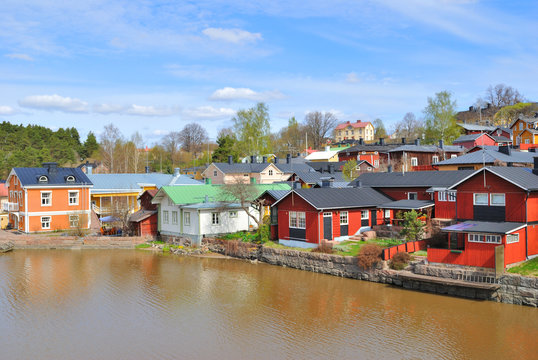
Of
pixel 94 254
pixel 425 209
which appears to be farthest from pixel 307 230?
pixel 94 254

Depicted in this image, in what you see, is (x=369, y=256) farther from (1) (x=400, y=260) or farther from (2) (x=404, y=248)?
(2) (x=404, y=248)

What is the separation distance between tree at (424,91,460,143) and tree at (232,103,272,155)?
77.7 feet

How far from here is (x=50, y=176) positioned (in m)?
42.9

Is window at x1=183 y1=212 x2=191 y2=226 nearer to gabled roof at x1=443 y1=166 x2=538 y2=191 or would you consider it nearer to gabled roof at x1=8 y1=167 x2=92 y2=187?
gabled roof at x1=8 y1=167 x2=92 y2=187

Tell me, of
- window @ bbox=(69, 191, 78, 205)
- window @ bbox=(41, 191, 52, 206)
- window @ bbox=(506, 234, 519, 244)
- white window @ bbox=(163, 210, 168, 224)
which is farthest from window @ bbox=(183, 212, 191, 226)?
window @ bbox=(506, 234, 519, 244)

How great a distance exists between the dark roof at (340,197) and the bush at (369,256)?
4.71 metres

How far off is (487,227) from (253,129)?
170 ft

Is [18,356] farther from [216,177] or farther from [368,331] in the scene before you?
[216,177]

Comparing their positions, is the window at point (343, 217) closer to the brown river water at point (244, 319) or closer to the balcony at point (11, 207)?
the brown river water at point (244, 319)

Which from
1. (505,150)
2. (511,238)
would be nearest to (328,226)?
(511,238)

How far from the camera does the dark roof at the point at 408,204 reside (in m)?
29.1

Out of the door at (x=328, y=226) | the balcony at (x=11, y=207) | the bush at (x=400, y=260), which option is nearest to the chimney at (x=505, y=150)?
the door at (x=328, y=226)

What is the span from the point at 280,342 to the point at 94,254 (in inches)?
874

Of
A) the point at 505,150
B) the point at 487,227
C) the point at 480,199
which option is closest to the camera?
the point at 487,227
